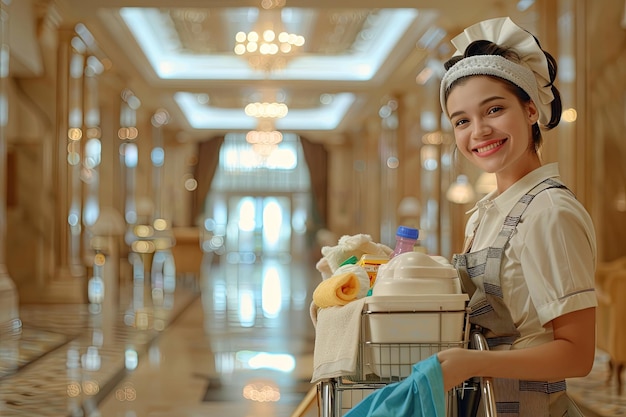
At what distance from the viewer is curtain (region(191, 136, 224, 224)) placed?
86.3 feet

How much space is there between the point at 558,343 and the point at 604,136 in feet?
21.8

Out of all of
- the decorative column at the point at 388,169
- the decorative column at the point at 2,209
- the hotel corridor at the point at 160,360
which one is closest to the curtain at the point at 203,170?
the decorative column at the point at 388,169

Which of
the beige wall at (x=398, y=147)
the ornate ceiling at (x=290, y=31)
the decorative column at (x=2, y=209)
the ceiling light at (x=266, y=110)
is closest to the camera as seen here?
the beige wall at (x=398, y=147)

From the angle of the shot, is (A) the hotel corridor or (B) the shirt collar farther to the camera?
(A) the hotel corridor

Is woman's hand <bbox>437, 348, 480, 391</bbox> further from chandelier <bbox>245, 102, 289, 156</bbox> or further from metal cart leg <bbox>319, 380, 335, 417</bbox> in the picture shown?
chandelier <bbox>245, 102, 289, 156</bbox>

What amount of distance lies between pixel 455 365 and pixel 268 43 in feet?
36.2

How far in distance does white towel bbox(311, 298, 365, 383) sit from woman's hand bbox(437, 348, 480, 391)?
0.20m

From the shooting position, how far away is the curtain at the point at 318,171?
87.4 ft

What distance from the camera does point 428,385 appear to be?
1.40 meters

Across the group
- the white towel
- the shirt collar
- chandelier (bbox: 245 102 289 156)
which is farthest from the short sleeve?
chandelier (bbox: 245 102 289 156)

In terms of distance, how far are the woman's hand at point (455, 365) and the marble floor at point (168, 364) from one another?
31.3 inches

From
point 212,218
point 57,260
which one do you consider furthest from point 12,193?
point 212,218

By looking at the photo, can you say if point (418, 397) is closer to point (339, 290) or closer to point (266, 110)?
point (339, 290)

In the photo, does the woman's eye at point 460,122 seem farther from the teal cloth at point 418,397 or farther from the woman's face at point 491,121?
the teal cloth at point 418,397
